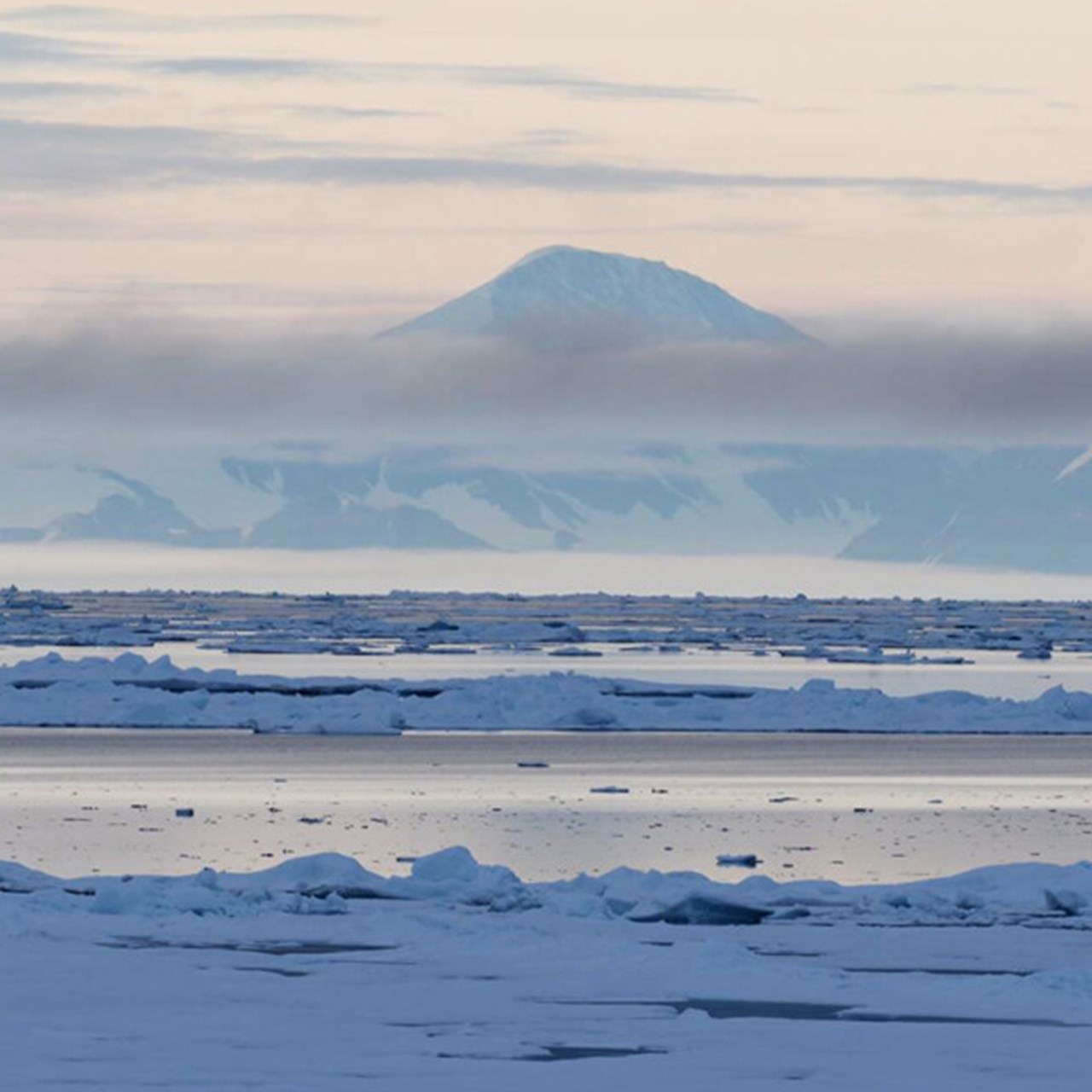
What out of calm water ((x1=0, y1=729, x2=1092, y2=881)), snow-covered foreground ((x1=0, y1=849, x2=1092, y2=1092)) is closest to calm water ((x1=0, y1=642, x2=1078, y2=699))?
calm water ((x1=0, y1=729, x2=1092, y2=881))

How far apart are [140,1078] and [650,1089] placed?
5.85 ft

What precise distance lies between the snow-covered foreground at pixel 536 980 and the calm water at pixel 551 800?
6.05 ft

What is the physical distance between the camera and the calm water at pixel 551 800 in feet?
59.6

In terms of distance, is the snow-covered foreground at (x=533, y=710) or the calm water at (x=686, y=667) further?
the calm water at (x=686, y=667)

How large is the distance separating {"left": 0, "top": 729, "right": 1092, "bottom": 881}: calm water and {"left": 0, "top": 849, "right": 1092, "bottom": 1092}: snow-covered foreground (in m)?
1.84

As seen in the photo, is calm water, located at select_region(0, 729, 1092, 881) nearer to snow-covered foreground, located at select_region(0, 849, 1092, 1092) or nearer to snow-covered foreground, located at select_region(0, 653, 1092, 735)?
snow-covered foreground, located at select_region(0, 653, 1092, 735)

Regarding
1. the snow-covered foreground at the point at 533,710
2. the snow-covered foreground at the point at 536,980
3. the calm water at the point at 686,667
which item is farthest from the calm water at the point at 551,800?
the calm water at the point at 686,667

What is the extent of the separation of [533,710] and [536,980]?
884 inches

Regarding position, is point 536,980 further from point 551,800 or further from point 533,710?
point 533,710

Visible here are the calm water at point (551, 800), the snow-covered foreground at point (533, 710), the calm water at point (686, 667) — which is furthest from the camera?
the calm water at point (686, 667)

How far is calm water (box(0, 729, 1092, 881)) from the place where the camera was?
18.2 m

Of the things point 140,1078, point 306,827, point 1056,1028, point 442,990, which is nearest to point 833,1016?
point 1056,1028

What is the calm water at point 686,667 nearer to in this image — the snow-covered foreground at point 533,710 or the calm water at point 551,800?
the snow-covered foreground at point 533,710

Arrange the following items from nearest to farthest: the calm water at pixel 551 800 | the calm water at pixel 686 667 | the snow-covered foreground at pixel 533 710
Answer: the calm water at pixel 551 800 < the snow-covered foreground at pixel 533 710 < the calm water at pixel 686 667
